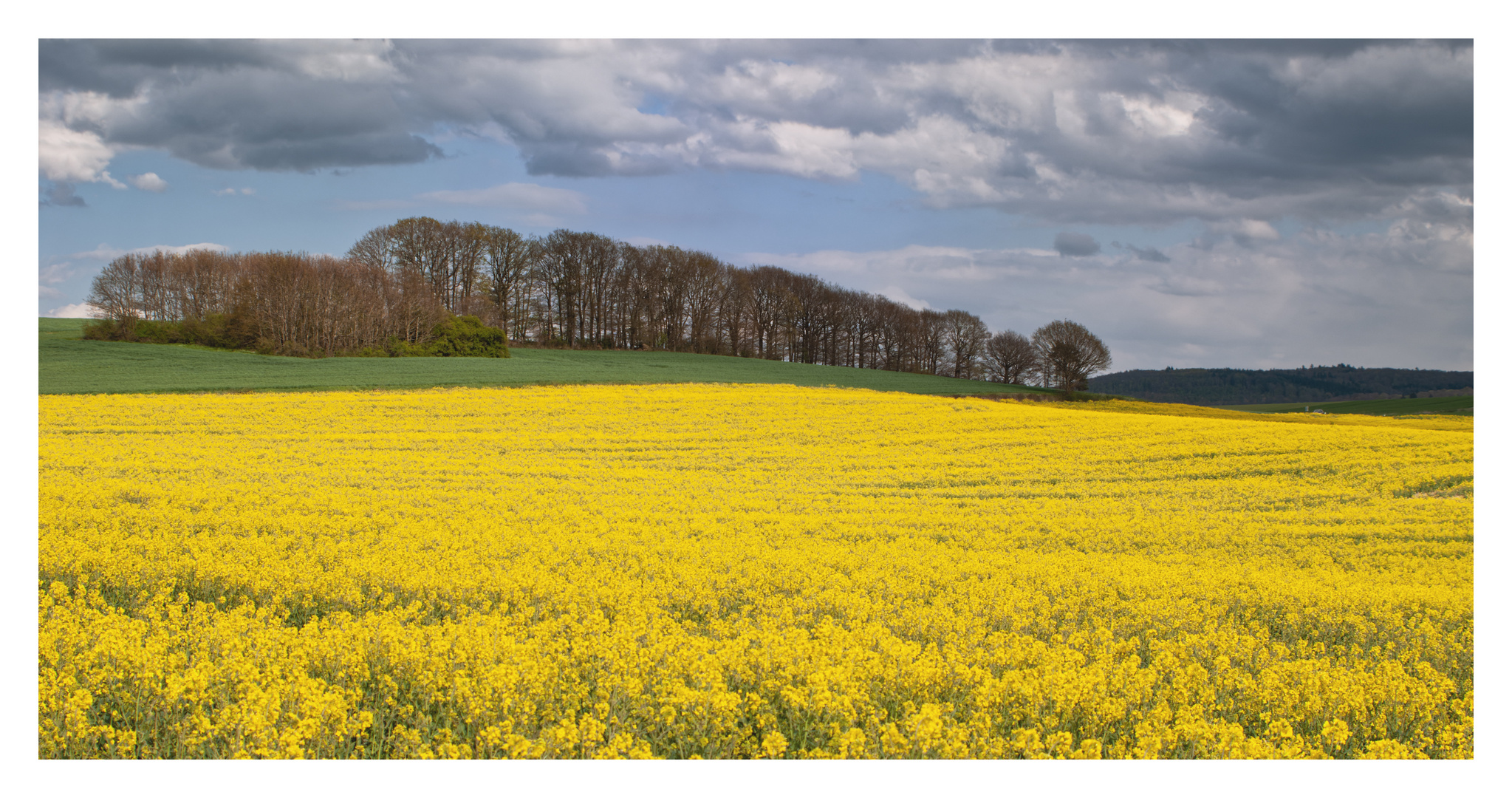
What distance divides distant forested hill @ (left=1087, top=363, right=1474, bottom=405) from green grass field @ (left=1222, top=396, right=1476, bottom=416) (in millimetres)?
499

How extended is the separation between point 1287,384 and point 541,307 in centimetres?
4960

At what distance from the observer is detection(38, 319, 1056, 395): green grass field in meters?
30.1

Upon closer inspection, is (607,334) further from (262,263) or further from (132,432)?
(132,432)

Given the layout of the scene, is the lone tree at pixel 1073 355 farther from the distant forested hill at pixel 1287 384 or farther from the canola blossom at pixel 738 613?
the canola blossom at pixel 738 613

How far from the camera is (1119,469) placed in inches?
689

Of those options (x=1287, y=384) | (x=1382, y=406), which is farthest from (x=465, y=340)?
(x=1382, y=406)

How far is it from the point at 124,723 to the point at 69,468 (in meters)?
11.5

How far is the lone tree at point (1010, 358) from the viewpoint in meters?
59.2

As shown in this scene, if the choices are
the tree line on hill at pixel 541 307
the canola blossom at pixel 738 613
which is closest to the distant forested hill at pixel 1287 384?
the canola blossom at pixel 738 613

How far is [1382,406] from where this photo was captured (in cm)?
2452

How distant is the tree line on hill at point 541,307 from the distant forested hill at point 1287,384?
1919cm

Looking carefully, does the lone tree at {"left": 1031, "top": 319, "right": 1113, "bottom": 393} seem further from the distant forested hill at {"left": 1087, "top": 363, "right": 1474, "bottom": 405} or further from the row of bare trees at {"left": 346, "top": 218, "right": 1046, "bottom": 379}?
the distant forested hill at {"left": 1087, "top": 363, "right": 1474, "bottom": 405}

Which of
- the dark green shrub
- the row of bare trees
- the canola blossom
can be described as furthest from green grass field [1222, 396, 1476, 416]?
the dark green shrub

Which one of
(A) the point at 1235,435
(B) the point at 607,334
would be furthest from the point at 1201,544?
(B) the point at 607,334
